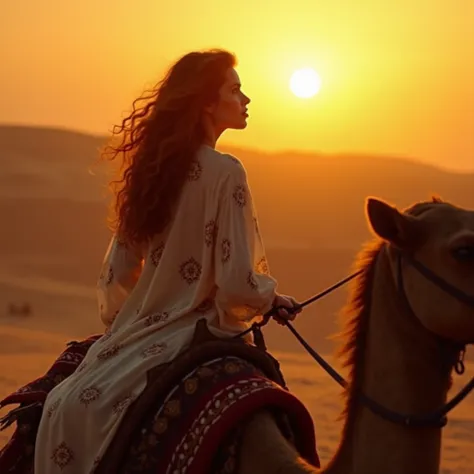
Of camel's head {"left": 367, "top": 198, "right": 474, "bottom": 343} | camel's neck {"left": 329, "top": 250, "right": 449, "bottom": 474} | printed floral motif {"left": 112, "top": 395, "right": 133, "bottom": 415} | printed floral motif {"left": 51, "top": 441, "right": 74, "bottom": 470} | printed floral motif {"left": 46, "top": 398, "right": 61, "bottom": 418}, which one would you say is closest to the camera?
camel's head {"left": 367, "top": 198, "right": 474, "bottom": 343}

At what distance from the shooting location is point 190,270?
181 inches

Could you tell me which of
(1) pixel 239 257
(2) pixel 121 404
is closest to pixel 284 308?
(1) pixel 239 257

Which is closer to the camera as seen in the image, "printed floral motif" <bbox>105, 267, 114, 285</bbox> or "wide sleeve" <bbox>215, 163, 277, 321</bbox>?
"wide sleeve" <bbox>215, 163, 277, 321</bbox>

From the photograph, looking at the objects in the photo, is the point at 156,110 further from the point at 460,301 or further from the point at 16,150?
the point at 16,150

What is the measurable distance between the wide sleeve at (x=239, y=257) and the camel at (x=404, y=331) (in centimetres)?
72

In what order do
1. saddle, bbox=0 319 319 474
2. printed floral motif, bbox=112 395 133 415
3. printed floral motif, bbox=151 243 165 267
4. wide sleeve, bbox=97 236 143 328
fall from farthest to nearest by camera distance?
1. wide sleeve, bbox=97 236 143 328
2. printed floral motif, bbox=151 243 165 267
3. printed floral motif, bbox=112 395 133 415
4. saddle, bbox=0 319 319 474

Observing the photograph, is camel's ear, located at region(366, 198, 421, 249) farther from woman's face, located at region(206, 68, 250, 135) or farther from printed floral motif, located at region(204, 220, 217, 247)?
woman's face, located at region(206, 68, 250, 135)

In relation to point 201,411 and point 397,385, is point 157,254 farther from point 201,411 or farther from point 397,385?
point 397,385

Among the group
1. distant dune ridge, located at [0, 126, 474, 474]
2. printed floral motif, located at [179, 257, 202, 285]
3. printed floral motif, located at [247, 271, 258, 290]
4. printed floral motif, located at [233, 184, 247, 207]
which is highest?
printed floral motif, located at [233, 184, 247, 207]

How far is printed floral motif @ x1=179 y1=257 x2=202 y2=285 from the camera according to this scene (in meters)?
4.58

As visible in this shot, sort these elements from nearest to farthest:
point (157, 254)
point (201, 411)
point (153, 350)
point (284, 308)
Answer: point (201, 411) → point (153, 350) → point (284, 308) → point (157, 254)

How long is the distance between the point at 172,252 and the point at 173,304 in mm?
195

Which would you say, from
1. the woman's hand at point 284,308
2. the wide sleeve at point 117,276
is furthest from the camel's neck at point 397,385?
the wide sleeve at point 117,276

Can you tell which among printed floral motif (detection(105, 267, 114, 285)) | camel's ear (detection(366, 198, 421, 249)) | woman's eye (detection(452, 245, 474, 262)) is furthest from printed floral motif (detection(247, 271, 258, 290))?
woman's eye (detection(452, 245, 474, 262))
